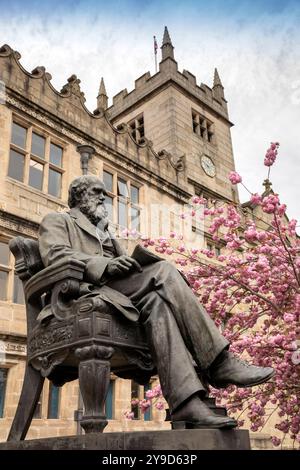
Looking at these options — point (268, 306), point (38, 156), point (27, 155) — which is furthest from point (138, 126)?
point (268, 306)

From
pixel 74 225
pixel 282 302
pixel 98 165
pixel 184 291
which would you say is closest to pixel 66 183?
pixel 98 165

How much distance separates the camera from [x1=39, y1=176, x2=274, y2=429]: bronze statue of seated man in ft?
8.41

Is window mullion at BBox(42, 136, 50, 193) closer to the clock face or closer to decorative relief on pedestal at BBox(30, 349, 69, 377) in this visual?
the clock face

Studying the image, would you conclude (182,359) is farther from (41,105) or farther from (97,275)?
(41,105)

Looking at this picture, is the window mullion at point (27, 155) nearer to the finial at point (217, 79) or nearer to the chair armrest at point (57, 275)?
the chair armrest at point (57, 275)

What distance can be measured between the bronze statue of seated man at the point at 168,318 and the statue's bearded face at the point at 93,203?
20cm

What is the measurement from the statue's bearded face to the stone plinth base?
5.67 ft

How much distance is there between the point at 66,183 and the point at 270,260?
5.92m

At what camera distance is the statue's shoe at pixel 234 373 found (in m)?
2.62

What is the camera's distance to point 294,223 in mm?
8547

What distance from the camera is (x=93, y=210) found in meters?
3.73

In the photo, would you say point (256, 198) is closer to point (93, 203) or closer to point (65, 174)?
point (93, 203)

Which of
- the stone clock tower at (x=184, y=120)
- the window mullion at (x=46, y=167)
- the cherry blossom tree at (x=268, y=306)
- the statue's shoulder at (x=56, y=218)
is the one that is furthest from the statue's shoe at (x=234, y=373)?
the stone clock tower at (x=184, y=120)

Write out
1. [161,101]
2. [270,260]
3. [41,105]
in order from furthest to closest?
1. [161,101]
2. [41,105]
3. [270,260]
